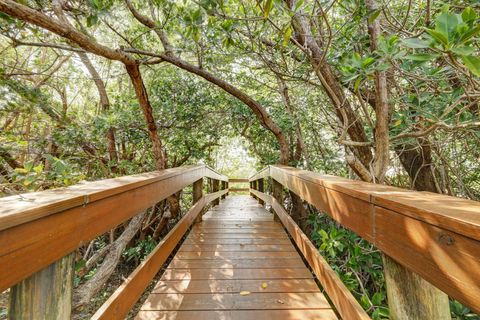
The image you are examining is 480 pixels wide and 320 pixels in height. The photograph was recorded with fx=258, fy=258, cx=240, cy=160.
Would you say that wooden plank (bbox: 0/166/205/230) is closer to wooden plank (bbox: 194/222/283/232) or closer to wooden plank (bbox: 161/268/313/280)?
wooden plank (bbox: 161/268/313/280)

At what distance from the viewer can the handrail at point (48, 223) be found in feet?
2.04

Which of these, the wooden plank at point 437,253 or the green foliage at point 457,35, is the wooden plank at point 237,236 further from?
the green foliage at point 457,35

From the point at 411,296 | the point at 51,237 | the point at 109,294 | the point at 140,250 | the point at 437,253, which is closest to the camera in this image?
the point at 437,253

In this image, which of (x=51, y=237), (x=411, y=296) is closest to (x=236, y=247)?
(x=411, y=296)

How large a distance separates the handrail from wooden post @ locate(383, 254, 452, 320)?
1121mm

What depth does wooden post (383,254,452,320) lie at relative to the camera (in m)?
0.83

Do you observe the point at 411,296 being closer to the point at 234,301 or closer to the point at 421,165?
the point at 234,301

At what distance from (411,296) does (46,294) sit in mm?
1165

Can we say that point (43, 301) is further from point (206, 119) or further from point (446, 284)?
point (206, 119)

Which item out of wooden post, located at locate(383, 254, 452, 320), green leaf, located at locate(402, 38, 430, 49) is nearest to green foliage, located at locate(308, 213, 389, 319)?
wooden post, located at locate(383, 254, 452, 320)

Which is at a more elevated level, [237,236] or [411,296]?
[411,296]

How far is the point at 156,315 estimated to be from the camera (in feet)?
5.15

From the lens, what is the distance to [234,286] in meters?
1.92

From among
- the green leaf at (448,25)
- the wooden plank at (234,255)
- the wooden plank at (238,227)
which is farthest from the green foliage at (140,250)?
the green leaf at (448,25)
